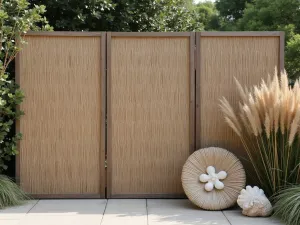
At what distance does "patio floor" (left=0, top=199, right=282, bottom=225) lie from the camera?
5336mm

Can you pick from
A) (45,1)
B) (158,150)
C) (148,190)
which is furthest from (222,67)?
(45,1)

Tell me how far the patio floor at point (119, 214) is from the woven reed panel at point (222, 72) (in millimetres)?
876

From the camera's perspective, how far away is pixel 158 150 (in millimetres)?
6453

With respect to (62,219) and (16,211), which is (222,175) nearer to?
(62,219)

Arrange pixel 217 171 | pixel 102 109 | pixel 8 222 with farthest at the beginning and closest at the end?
1. pixel 102 109
2. pixel 217 171
3. pixel 8 222

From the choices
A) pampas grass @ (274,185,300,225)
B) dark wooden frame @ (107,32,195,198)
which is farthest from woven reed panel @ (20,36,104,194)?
pampas grass @ (274,185,300,225)

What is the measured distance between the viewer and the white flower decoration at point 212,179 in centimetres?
594

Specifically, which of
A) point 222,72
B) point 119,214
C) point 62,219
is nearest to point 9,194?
point 62,219

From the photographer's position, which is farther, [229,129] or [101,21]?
[101,21]

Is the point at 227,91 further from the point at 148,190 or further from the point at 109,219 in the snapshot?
the point at 109,219

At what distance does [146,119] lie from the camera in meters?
6.45

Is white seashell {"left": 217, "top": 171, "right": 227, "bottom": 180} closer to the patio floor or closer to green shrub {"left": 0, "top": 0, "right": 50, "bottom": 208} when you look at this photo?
the patio floor

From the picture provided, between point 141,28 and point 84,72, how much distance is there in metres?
2.53

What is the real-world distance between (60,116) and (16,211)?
1.24 meters
